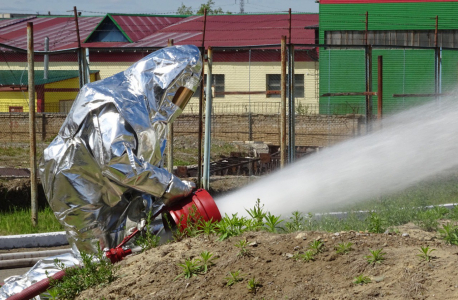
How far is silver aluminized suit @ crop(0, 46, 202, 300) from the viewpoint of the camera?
4793 mm

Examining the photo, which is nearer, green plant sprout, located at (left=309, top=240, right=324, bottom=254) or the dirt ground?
the dirt ground

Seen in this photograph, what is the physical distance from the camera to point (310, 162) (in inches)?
327

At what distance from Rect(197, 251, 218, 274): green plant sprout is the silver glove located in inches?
32.5

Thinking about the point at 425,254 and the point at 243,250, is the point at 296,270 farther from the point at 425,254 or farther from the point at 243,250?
the point at 425,254

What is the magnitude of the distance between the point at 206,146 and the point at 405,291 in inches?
206

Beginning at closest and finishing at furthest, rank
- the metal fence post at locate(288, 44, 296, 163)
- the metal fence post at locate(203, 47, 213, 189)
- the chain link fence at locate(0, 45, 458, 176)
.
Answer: the metal fence post at locate(203, 47, 213, 189) < the metal fence post at locate(288, 44, 296, 163) < the chain link fence at locate(0, 45, 458, 176)

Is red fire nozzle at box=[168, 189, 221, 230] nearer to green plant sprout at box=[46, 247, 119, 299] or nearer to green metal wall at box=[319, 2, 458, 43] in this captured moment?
green plant sprout at box=[46, 247, 119, 299]

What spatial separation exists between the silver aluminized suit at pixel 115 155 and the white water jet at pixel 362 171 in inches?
46.8

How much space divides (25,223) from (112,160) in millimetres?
3828

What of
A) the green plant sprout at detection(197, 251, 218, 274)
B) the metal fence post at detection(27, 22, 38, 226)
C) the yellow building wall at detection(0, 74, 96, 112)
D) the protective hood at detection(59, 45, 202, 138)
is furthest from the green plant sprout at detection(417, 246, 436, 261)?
the yellow building wall at detection(0, 74, 96, 112)

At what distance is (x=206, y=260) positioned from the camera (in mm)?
4250

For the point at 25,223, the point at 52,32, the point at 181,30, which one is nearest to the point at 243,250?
the point at 25,223

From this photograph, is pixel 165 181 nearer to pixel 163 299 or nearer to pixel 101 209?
pixel 101 209

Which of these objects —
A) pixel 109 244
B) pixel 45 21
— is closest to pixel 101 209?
pixel 109 244
